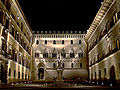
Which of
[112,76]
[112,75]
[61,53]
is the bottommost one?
[112,76]

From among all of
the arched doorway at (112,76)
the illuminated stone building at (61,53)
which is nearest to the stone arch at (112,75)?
the arched doorway at (112,76)

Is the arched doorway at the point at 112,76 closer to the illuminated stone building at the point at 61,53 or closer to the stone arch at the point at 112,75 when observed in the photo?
the stone arch at the point at 112,75

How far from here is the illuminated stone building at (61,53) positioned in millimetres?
47312

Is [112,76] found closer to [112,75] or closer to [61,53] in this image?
[112,75]

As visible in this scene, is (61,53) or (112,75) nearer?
(112,75)

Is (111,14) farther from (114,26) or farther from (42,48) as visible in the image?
(42,48)

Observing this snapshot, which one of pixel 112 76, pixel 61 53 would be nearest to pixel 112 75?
pixel 112 76

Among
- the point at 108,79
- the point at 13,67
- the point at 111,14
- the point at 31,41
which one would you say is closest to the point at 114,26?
the point at 111,14

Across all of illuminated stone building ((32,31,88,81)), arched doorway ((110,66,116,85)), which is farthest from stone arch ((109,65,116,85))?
illuminated stone building ((32,31,88,81))

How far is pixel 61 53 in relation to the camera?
48281 millimetres

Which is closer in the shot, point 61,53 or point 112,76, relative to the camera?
point 112,76

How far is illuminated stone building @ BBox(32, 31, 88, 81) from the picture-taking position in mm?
47312

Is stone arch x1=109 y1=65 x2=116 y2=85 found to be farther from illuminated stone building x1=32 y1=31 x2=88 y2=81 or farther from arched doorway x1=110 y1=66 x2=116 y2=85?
illuminated stone building x1=32 y1=31 x2=88 y2=81

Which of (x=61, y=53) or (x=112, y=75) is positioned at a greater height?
(x=61, y=53)
